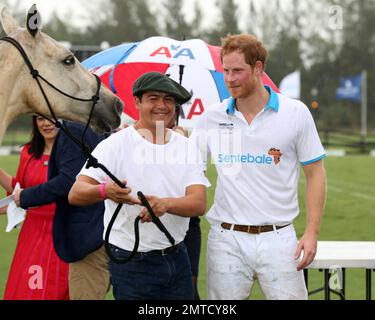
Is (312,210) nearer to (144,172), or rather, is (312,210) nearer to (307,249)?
(307,249)

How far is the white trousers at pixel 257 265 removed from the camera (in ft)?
13.4

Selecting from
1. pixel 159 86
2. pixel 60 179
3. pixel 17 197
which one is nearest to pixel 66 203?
pixel 60 179

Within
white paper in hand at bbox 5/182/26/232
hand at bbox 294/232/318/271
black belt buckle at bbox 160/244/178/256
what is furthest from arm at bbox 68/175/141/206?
white paper in hand at bbox 5/182/26/232

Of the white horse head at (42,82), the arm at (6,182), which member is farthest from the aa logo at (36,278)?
the white horse head at (42,82)

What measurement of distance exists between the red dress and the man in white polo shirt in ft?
4.92

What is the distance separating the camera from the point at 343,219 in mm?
12867

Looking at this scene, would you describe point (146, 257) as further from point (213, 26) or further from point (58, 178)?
point (213, 26)

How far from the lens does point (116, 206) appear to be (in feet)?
12.9

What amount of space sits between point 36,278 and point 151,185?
1801 mm

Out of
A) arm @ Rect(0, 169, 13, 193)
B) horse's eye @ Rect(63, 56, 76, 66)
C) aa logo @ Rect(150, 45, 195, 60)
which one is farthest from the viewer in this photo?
aa logo @ Rect(150, 45, 195, 60)

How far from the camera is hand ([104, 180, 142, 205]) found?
365 centimetres

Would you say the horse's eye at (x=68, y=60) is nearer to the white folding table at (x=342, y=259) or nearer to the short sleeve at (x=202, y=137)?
the short sleeve at (x=202, y=137)

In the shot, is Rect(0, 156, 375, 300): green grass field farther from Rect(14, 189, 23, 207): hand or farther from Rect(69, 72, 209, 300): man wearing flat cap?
Rect(69, 72, 209, 300): man wearing flat cap

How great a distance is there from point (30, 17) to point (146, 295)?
156 centimetres
